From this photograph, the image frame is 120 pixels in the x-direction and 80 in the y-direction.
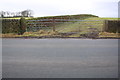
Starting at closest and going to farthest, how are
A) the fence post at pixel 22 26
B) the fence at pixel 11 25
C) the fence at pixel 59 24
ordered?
the fence post at pixel 22 26 → the fence at pixel 11 25 → the fence at pixel 59 24

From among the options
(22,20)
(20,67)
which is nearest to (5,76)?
(20,67)

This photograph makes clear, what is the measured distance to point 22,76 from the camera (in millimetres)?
4656

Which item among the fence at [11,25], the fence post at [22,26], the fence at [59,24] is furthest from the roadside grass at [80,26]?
the fence at [11,25]

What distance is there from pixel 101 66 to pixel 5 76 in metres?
2.05

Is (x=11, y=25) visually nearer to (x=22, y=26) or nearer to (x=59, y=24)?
(x=22, y=26)

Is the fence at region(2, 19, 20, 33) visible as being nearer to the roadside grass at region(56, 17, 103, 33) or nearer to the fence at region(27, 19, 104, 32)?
the fence at region(27, 19, 104, 32)

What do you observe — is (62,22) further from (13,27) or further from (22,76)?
(22,76)

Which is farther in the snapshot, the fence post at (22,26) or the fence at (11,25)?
the fence at (11,25)

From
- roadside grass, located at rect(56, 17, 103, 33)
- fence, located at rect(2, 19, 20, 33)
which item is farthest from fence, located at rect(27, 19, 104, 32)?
fence, located at rect(2, 19, 20, 33)

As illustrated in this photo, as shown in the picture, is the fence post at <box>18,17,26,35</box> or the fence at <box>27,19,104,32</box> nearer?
the fence post at <box>18,17,26,35</box>

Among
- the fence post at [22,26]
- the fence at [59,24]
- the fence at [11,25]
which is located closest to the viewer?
the fence post at [22,26]

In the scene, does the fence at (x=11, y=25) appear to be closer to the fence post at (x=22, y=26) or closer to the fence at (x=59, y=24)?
the fence post at (x=22, y=26)

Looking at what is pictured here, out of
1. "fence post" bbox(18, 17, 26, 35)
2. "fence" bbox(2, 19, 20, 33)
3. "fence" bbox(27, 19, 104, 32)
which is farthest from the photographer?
"fence" bbox(27, 19, 104, 32)

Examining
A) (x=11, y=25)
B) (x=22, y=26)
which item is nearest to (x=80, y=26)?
(x=22, y=26)
